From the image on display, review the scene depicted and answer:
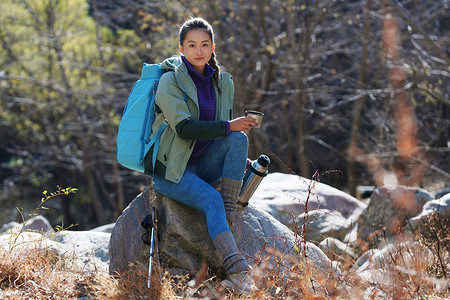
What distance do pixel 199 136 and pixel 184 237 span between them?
694mm

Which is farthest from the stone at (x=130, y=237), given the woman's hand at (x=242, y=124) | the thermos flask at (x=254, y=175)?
the woman's hand at (x=242, y=124)

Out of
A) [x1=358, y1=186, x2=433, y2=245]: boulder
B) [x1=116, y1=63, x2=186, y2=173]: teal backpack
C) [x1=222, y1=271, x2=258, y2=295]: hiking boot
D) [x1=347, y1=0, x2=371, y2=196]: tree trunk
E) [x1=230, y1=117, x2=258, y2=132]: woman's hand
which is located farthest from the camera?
[x1=347, y1=0, x2=371, y2=196]: tree trunk

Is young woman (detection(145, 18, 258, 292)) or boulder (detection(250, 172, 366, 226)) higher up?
young woman (detection(145, 18, 258, 292))

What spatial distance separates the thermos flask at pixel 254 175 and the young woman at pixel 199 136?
198 mm

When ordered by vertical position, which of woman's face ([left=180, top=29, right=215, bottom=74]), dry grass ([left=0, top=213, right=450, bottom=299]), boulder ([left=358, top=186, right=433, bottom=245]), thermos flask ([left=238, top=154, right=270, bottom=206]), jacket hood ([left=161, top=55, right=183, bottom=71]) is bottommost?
boulder ([left=358, top=186, right=433, bottom=245])

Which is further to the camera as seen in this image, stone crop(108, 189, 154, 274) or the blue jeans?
stone crop(108, 189, 154, 274)

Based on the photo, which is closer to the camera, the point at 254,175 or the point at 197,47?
the point at 197,47

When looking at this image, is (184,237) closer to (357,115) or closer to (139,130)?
(139,130)

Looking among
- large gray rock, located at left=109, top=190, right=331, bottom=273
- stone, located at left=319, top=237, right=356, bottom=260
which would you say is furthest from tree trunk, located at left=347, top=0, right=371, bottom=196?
large gray rock, located at left=109, top=190, right=331, bottom=273

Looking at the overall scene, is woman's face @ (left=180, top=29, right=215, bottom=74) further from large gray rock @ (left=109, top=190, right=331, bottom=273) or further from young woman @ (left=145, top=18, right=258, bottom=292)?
large gray rock @ (left=109, top=190, right=331, bottom=273)

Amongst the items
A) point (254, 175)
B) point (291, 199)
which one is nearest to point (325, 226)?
point (291, 199)

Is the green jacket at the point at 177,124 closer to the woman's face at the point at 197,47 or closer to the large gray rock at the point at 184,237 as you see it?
the woman's face at the point at 197,47

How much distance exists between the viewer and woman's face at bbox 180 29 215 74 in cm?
360

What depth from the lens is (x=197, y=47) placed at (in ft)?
11.8
